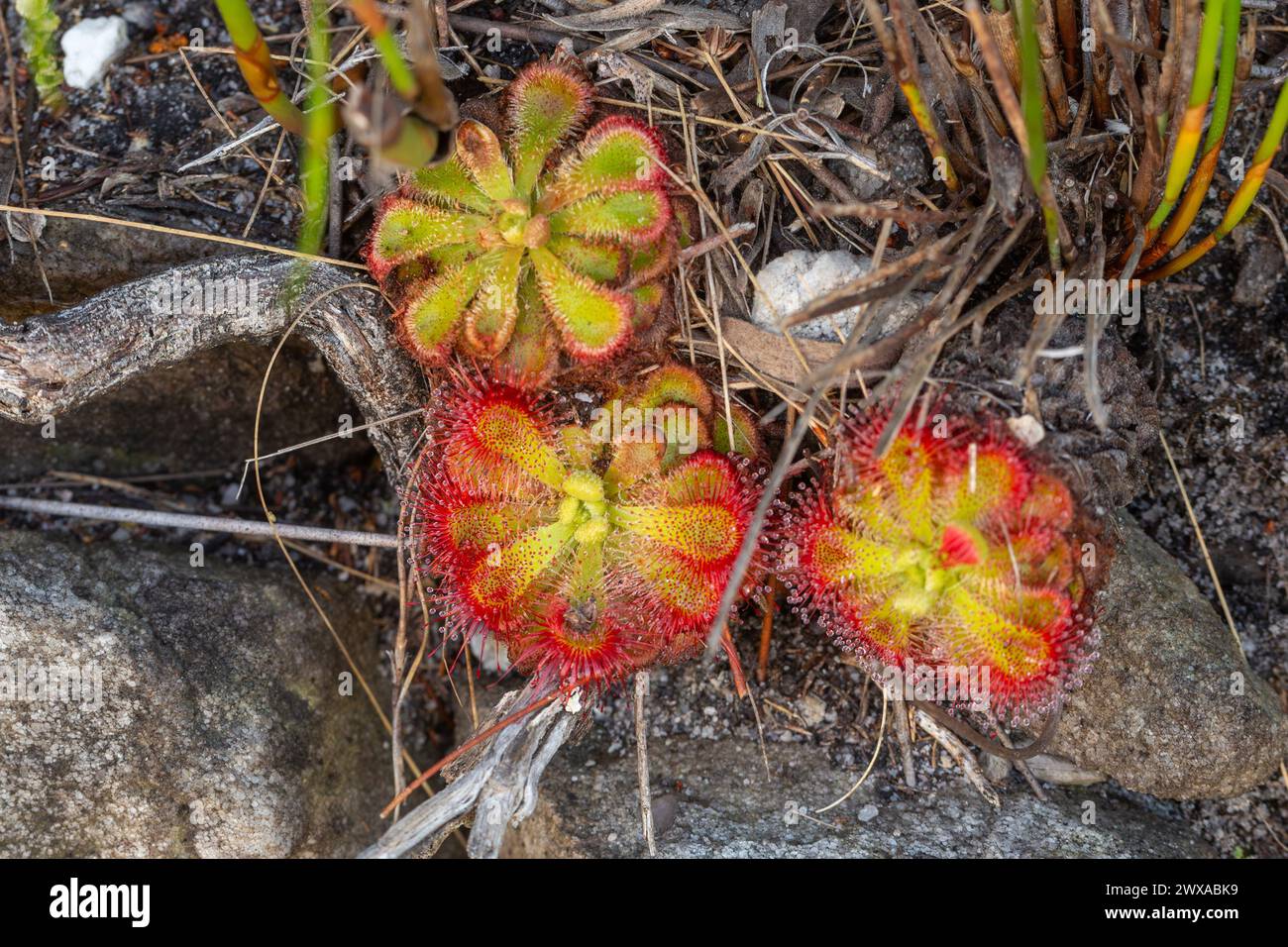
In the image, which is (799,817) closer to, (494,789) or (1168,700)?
(494,789)

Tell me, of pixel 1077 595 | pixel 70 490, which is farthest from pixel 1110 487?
pixel 70 490

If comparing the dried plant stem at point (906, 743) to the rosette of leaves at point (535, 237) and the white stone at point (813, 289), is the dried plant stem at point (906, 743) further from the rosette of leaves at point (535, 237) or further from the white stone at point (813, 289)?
the rosette of leaves at point (535, 237)

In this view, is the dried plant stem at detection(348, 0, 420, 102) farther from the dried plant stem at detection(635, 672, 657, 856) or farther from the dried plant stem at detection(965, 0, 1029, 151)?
the dried plant stem at detection(635, 672, 657, 856)

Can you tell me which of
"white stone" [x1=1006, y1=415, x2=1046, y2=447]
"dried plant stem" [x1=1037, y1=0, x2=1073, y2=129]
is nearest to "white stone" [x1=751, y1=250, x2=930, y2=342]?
"white stone" [x1=1006, y1=415, x2=1046, y2=447]

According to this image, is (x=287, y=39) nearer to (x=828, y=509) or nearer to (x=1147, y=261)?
(x=828, y=509)

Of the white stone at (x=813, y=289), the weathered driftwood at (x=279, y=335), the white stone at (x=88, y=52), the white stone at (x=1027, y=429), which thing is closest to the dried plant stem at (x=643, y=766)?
the weathered driftwood at (x=279, y=335)
